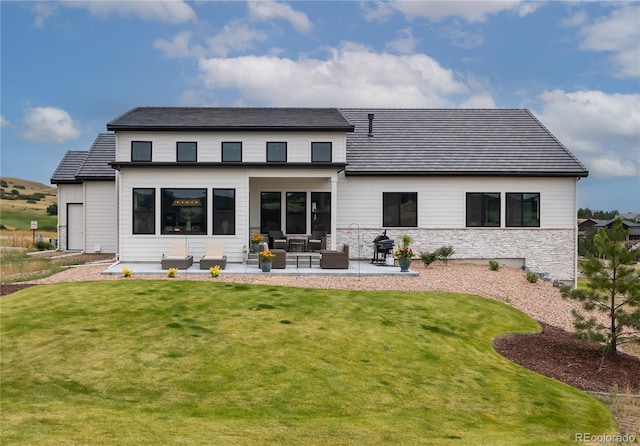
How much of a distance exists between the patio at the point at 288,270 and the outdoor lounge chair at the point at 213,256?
27cm

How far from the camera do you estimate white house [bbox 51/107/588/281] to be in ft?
66.5

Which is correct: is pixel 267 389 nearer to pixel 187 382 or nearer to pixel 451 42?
pixel 187 382

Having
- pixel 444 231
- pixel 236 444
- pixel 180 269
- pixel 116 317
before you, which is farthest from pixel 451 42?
pixel 236 444

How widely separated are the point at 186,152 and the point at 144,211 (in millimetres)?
2980

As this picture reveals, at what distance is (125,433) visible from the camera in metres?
6.17

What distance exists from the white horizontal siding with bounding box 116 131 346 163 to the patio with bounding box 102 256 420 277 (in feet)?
14.4

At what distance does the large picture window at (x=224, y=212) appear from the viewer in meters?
20.3

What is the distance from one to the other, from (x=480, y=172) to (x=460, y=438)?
1827cm

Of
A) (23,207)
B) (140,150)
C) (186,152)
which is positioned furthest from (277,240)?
(23,207)

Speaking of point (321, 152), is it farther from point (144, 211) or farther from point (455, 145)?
point (455, 145)

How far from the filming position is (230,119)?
70.7ft

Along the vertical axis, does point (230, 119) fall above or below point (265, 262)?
above

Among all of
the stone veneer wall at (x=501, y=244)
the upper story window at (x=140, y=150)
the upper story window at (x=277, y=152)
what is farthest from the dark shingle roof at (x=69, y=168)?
the stone veneer wall at (x=501, y=244)

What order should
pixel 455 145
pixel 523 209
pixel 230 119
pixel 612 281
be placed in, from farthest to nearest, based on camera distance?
1. pixel 455 145
2. pixel 523 209
3. pixel 230 119
4. pixel 612 281
